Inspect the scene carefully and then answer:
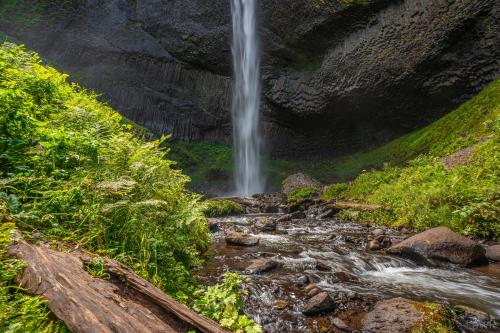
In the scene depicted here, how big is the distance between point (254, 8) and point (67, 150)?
1066 inches

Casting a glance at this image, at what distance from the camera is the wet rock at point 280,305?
420cm

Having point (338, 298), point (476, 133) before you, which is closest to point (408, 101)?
point (476, 133)

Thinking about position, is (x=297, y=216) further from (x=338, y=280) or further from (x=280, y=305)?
(x=280, y=305)

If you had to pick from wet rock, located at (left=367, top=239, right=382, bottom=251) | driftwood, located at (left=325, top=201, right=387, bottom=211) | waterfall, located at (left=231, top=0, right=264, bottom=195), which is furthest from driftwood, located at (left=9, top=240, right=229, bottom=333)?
waterfall, located at (left=231, top=0, right=264, bottom=195)

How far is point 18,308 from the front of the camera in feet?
6.74

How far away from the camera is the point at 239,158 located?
98.1ft

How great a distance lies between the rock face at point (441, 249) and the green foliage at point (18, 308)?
6773 millimetres

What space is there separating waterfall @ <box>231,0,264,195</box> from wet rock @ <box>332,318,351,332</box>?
23666 millimetres

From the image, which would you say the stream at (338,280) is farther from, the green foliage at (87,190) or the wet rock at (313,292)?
the green foliage at (87,190)

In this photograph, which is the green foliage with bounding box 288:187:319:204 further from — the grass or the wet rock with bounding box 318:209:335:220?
the wet rock with bounding box 318:209:335:220

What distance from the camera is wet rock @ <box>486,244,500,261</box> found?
20.9 ft

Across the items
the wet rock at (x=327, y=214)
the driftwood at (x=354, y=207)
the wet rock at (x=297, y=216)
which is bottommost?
the wet rock at (x=297, y=216)

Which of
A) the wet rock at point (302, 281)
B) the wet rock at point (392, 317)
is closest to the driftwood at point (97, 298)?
the wet rock at point (392, 317)

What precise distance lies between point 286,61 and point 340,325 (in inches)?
1066
